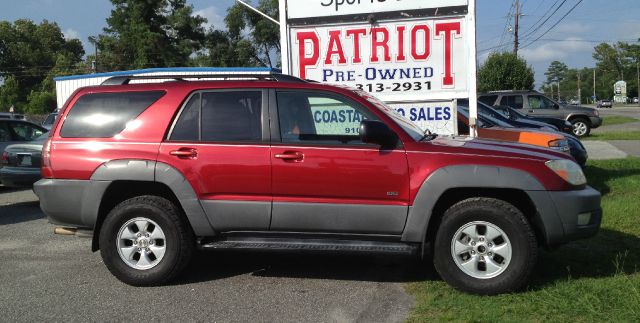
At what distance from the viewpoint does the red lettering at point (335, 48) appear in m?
8.48

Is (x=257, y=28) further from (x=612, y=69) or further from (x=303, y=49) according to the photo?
(x=612, y=69)

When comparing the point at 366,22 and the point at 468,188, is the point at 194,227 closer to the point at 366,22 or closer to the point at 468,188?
the point at 468,188

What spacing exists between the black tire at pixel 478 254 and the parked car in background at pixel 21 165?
7844 millimetres

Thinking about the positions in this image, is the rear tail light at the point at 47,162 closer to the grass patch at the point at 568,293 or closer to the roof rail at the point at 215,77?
the roof rail at the point at 215,77

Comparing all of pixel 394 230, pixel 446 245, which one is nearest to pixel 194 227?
pixel 394 230

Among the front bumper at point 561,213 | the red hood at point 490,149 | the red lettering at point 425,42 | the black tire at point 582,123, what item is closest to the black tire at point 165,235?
the red hood at point 490,149

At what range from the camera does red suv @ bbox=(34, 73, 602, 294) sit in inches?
178

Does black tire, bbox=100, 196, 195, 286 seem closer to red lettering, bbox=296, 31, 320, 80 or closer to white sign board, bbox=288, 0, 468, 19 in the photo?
red lettering, bbox=296, 31, 320, 80

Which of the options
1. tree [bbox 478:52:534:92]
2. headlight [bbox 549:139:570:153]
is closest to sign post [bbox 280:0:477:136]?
headlight [bbox 549:139:570:153]

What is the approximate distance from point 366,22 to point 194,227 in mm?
4665

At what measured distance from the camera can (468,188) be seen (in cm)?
466

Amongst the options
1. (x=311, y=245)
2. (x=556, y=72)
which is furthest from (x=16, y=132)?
(x=556, y=72)

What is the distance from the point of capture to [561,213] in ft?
14.6

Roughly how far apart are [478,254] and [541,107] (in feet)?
55.1
